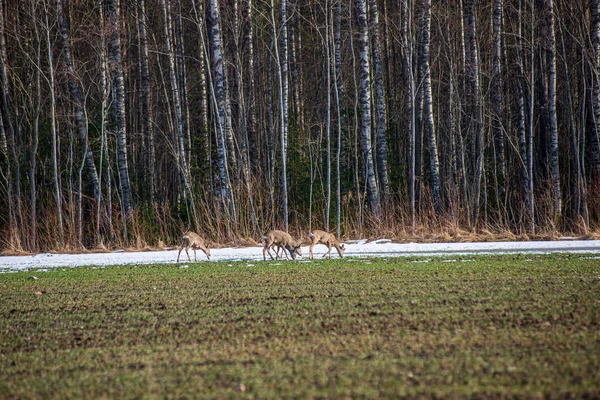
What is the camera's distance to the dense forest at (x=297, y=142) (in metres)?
23.9

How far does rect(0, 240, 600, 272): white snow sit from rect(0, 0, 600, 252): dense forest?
8.22ft

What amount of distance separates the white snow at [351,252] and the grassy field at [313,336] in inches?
173

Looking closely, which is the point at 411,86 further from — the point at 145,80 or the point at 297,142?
the point at 145,80

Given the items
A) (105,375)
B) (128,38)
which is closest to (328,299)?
(105,375)

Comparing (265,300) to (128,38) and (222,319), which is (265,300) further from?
(128,38)

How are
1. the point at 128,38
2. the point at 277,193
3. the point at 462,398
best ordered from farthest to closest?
the point at 128,38 < the point at 277,193 < the point at 462,398

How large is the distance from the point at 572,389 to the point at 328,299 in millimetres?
5042

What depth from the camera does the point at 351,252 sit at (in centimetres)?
1923

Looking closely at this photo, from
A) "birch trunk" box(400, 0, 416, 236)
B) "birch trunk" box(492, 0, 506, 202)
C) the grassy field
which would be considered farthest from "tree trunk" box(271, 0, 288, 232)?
the grassy field

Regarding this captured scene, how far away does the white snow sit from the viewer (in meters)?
16.8

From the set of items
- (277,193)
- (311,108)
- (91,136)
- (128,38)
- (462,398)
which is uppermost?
(128,38)

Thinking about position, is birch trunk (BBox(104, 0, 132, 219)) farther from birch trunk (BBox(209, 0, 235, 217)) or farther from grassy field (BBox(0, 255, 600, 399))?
grassy field (BBox(0, 255, 600, 399))

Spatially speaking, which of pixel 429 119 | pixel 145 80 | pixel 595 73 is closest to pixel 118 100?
pixel 145 80

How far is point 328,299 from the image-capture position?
959 centimetres
